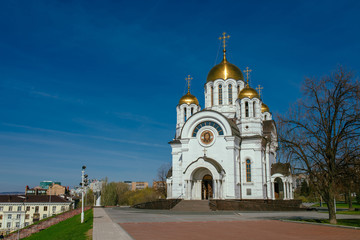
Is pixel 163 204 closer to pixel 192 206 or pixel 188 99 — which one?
pixel 192 206

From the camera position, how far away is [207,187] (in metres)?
34.4

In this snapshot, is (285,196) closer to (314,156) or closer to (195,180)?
(195,180)

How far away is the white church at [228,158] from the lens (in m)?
32.5

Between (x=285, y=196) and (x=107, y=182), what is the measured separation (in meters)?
39.7

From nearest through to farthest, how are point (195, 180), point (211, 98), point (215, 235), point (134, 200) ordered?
point (215, 235) < point (195, 180) < point (211, 98) < point (134, 200)

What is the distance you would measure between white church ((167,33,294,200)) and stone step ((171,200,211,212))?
219cm

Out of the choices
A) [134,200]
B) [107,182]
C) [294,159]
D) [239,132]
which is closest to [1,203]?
[107,182]

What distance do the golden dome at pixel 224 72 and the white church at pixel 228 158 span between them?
13.4ft

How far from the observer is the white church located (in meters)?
32.5

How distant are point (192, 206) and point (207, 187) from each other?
537 cm

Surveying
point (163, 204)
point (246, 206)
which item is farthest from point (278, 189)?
point (163, 204)

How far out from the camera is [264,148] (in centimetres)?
3512

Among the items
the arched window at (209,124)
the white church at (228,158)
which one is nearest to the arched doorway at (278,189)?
the white church at (228,158)

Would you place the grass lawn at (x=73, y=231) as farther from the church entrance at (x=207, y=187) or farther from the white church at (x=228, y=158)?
the church entrance at (x=207, y=187)
